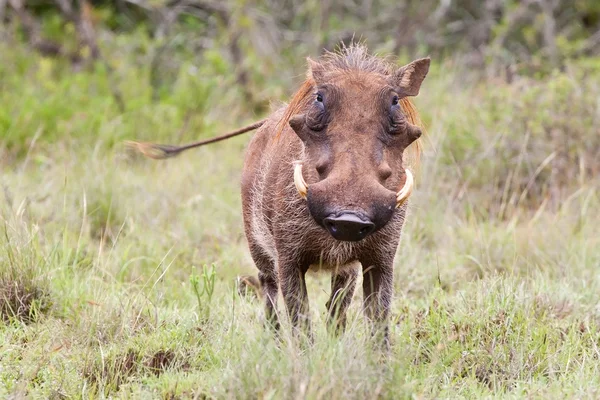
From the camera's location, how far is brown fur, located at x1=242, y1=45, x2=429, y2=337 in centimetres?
274

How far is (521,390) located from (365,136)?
3.31ft

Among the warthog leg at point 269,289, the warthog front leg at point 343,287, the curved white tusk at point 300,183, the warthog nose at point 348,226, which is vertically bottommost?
the warthog leg at point 269,289

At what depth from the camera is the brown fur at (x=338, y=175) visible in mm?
2738

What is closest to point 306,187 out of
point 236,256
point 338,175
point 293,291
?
point 338,175

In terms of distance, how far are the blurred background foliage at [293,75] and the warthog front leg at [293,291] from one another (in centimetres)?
184

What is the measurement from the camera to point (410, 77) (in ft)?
10.3

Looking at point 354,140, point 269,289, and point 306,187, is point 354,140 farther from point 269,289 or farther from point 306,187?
point 269,289

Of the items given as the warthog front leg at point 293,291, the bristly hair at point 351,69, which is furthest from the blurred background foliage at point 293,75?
the warthog front leg at point 293,291

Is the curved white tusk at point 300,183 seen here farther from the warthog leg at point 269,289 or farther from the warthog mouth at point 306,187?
the warthog leg at point 269,289

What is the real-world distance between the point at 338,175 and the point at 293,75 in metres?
5.91

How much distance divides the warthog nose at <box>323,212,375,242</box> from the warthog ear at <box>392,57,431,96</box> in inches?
27.3

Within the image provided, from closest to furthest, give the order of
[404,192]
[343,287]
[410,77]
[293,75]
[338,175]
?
[338,175], [404,192], [410,77], [343,287], [293,75]

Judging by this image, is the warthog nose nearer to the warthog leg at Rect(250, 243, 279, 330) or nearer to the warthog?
the warthog

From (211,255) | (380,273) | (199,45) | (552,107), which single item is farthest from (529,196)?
(199,45)
